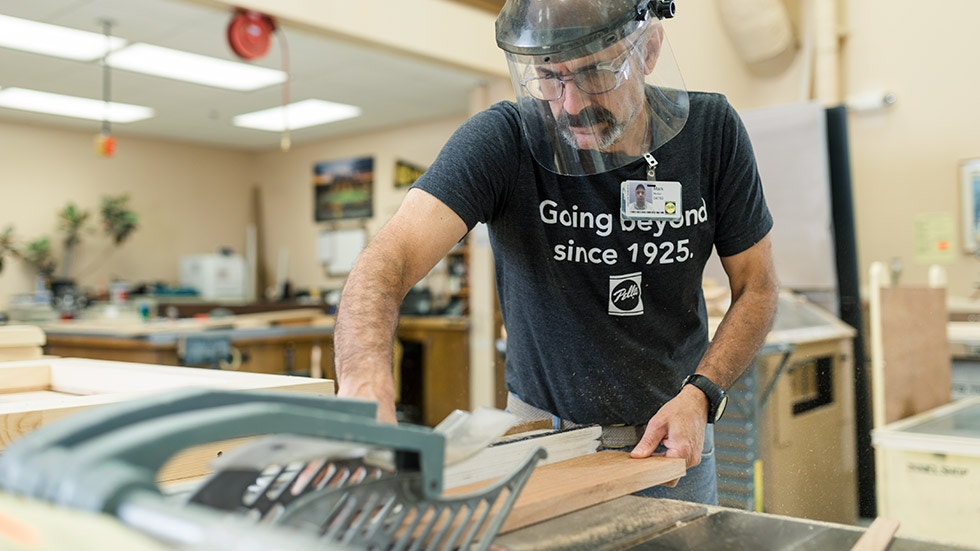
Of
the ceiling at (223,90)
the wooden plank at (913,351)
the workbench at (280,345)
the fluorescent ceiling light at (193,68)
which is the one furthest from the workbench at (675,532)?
the fluorescent ceiling light at (193,68)

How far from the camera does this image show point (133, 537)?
40cm

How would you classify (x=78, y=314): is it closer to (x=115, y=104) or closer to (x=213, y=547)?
(x=115, y=104)

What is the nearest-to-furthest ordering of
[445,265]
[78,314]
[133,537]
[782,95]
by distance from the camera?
[133,537], [782,95], [78,314], [445,265]

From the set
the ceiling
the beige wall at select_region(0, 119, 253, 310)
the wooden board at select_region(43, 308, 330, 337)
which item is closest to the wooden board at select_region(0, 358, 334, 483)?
the wooden board at select_region(43, 308, 330, 337)

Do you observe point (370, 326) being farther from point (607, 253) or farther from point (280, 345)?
point (280, 345)

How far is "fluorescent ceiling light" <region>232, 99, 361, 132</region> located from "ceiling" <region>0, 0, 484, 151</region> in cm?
11

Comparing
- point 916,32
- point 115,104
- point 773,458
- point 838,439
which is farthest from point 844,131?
point 115,104

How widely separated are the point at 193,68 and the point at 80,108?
3.68 feet

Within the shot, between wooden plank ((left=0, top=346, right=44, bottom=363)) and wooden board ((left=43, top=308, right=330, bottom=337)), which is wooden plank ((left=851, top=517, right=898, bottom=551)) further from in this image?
wooden board ((left=43, top=308, right=330, bottom=337))

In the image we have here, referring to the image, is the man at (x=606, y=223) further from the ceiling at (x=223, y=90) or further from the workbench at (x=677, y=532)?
the ceiling at (x=223, y=90)

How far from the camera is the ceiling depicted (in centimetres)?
402

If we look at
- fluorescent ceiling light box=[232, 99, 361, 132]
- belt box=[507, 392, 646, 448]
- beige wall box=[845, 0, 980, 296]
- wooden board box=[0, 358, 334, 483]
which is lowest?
belt box=[507, 392, 646, 448]

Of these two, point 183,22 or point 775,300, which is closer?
point 775,300

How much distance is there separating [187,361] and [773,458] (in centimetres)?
231
